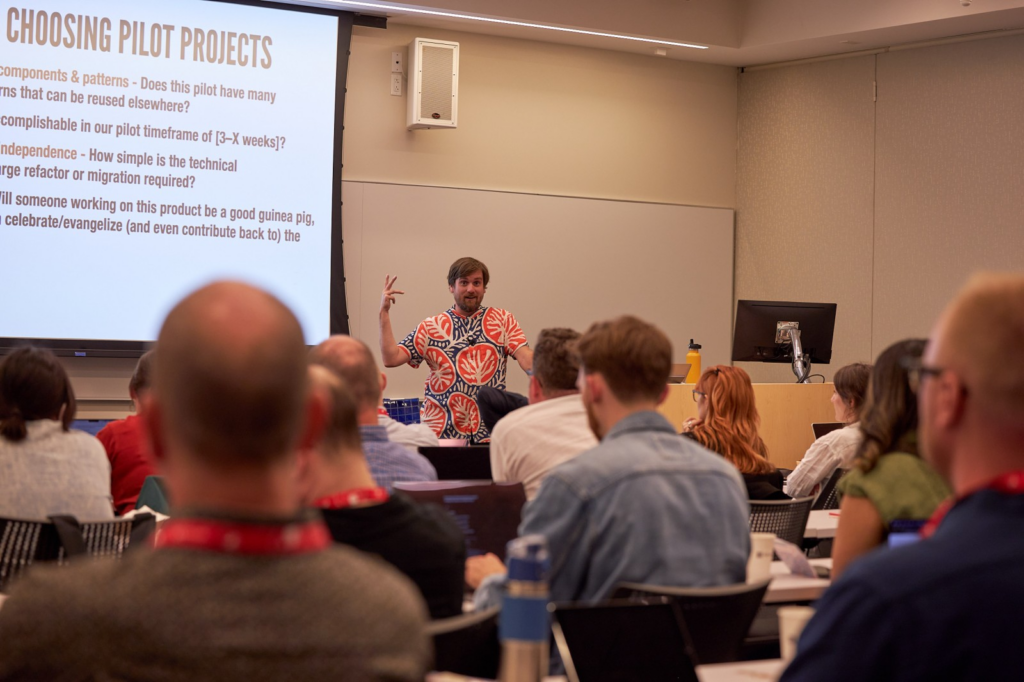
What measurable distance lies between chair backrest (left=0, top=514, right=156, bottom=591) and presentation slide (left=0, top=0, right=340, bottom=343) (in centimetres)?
337

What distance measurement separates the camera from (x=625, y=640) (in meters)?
1.67

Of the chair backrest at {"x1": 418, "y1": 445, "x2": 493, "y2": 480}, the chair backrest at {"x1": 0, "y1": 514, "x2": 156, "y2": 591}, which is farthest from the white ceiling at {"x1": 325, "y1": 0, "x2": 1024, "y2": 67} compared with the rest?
the chair backrest at {"x1": 0, "y1": 514, "x2": 156, "y2": 591}

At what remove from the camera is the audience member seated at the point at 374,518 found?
183cm

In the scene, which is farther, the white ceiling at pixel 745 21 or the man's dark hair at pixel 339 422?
the white ceiling at pixel 745 21

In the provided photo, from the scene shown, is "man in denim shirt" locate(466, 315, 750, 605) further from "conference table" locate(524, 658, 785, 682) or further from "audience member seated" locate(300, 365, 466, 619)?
"conference table" locate(524, 658, 785, 682)

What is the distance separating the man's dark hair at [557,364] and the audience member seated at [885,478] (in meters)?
1.04

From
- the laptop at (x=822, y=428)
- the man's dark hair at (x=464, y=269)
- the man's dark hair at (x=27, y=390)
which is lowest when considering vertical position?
the laptop at (x=822, y=428)

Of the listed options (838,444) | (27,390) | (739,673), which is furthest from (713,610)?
(838,444)

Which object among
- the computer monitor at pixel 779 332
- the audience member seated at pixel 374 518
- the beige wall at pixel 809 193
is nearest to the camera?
the audience member seated at pixel 374 518

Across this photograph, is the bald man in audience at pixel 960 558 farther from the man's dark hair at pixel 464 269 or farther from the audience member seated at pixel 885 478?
the man's dark hair at pixel 464 269

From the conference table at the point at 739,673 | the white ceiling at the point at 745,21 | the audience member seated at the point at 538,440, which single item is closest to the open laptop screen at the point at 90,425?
the white ceiling at the point at 745,21

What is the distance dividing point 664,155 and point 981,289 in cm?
738

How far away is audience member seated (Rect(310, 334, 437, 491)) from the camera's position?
2.58 meters

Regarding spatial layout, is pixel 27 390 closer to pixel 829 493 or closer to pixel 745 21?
pixel 829 493
